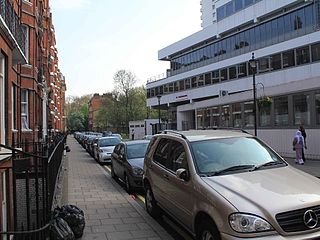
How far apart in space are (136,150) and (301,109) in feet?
37.1

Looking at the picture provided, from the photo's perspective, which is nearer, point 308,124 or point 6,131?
point 6,131

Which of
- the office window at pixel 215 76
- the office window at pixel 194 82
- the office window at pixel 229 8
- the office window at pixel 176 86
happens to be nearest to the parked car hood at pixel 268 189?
the office window at pixel 215 76

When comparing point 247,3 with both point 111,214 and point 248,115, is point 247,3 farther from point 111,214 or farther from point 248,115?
point 111,214

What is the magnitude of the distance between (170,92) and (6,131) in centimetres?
5779

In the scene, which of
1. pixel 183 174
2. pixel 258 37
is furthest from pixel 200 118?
pixel 183 174

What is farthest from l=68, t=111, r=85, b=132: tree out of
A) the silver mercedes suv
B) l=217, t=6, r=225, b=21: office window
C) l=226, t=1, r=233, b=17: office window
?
the silver mercedes suv

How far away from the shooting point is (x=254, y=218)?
15.3 ft

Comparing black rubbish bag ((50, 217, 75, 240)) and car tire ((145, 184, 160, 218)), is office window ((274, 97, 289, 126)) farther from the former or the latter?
black rubbish bag ((50, 217, 75, 240))

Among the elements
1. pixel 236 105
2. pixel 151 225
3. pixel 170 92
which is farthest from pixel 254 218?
pixel 170 92

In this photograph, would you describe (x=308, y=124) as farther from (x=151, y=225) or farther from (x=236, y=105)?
(x=151, y=225)

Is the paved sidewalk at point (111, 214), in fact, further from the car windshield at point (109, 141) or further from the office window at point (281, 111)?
the office window at point (281, 111)

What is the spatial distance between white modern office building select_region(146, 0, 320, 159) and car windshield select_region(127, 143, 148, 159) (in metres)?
10.4

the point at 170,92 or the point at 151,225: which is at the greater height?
the point at 170,92

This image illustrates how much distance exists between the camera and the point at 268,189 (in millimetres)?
5137
